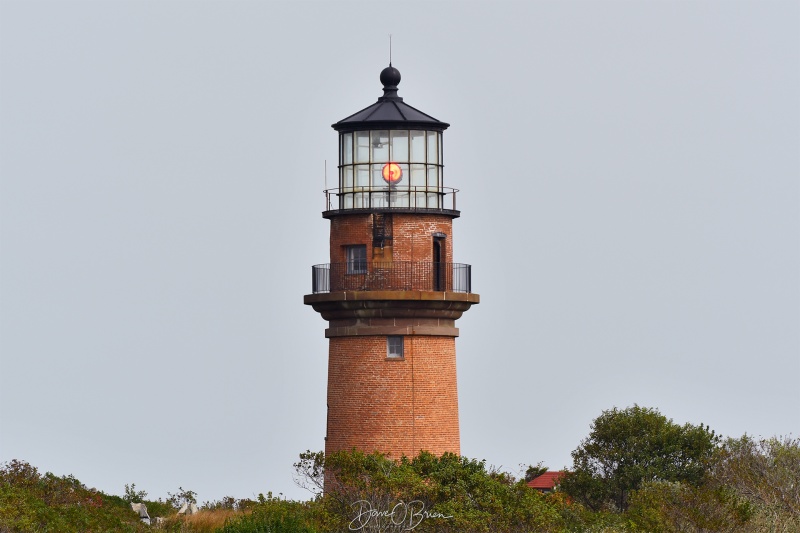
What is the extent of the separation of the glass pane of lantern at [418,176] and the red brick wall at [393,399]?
4.03 meters

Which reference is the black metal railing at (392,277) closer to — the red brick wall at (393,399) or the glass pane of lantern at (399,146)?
the red brick wall at (393,399)

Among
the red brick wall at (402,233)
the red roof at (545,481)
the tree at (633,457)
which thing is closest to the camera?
the red brick wall at (402,233)

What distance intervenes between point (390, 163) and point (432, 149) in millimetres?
1224

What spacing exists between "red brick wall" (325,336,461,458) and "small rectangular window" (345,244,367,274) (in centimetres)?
177

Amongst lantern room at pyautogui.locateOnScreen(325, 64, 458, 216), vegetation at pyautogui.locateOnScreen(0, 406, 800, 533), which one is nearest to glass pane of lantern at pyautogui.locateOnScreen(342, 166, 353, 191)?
lantern room at pyautogui.locateOnScreen(325, 64, 458, 216)

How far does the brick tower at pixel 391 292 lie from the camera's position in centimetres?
5041

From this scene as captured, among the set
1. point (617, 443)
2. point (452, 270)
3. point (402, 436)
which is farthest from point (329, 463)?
point (617, 443)

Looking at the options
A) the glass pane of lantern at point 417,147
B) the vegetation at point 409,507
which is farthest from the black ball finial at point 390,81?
the vegetation at point 409,507

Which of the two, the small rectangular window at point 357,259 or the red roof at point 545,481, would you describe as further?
the red roof at point 545,481

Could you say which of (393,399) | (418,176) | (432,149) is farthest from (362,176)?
(393,399)

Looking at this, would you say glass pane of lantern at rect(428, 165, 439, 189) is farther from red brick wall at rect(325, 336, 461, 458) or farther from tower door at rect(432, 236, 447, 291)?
red brick wall at rect(325, 336, 461, 458)

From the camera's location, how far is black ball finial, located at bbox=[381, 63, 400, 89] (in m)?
52.4

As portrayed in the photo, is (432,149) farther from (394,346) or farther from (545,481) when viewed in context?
(545,481)
